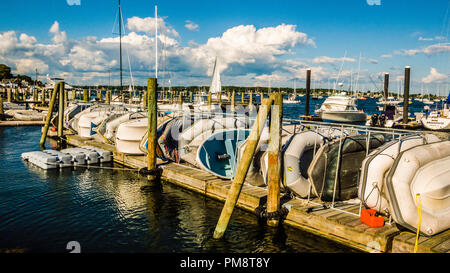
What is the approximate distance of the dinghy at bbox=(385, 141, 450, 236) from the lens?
6758 mm

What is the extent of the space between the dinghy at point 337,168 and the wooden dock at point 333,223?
1.56 ft

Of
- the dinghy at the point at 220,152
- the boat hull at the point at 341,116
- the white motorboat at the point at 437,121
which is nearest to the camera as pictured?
the dinghy at the point at 220,152

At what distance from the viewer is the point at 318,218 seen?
27.1 ft

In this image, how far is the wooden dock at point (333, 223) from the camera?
6.83 m

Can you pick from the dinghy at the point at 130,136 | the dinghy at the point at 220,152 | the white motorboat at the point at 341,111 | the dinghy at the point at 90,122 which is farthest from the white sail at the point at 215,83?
the dinghy at the point at 220,152

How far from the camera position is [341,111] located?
45188 millimetres

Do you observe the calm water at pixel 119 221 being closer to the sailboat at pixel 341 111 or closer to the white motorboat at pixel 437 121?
the white motorboat at pixel 437 121

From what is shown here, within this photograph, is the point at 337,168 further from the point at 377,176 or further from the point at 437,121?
the point at 437,121

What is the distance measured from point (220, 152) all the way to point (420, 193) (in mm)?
7385

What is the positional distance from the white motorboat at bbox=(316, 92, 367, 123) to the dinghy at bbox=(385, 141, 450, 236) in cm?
3898

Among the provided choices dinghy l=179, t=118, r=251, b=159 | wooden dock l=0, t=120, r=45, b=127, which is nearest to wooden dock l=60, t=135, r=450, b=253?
dinghy l=179, t=118, r=251, b=159

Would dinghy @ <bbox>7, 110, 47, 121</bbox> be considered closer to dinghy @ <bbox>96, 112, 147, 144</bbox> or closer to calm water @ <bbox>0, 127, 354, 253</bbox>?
dinghy @ <bbox>96, 112, 147, 144</bbox>
